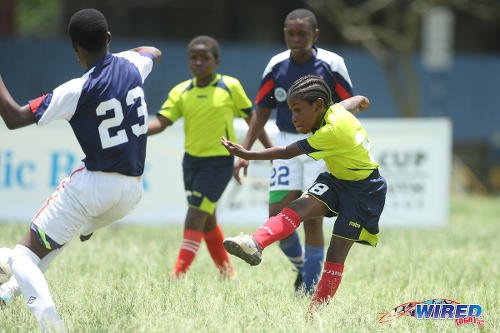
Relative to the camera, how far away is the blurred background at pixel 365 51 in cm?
1694

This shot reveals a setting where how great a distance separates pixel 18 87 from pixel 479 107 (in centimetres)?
1245

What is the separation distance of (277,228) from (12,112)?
177 cm

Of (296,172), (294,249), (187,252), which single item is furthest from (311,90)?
(187,252)

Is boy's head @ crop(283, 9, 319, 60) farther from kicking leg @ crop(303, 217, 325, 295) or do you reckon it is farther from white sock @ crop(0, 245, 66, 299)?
white sock @ crop(0, 245, 66, 299)

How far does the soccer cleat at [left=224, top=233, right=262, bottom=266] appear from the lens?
406 centimetres

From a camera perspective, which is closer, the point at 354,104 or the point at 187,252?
the point at 354,104

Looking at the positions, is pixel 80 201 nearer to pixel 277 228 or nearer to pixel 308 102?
pixel 277 228

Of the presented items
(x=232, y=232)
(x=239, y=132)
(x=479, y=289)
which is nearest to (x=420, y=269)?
(x=479, y=289)

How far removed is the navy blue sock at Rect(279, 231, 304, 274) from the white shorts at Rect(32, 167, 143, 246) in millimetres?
1874

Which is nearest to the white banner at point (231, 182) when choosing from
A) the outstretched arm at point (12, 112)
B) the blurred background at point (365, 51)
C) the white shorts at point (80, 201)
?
the blurred background at point (365, 51)

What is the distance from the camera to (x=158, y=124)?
19.9 ft

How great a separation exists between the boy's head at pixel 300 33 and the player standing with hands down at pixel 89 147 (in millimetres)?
1591

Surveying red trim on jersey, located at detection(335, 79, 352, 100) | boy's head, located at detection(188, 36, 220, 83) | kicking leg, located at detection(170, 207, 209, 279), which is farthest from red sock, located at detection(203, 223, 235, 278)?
red trim on jersey, located at detection(335, 79, 352, 100)

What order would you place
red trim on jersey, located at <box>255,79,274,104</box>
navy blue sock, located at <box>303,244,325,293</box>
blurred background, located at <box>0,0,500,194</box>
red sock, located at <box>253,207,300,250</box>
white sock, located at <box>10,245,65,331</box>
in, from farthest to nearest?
blurred background, located at <box>0,0,500,194</box>
red trim on jersey, located at <box>255,79,274,104</box>
navy blue sock, located at <box>303,244,325,293</box>
red sock, located at <box>253,207,300,250</box>
white sock, located at <box>10,245,65,331</box>
